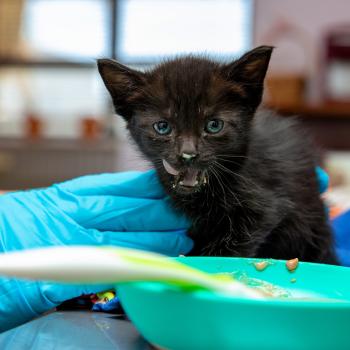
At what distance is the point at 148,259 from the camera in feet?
2.21

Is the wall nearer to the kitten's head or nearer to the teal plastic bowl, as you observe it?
the kitten's head

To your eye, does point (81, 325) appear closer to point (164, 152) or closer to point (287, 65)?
point (164, 152)

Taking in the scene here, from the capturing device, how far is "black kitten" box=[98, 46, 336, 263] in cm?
124

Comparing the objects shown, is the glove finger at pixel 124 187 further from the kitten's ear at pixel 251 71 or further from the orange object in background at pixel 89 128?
the orange object in background at pixel 89 128

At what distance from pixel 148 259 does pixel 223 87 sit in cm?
70

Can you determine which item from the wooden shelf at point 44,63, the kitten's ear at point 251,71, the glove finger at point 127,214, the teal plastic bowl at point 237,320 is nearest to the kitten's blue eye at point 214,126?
the kitten's ear at point 251,71

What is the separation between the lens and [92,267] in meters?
0.63

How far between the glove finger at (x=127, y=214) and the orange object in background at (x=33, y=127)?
4.68m

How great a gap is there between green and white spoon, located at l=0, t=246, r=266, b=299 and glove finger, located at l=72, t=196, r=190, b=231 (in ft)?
2.25

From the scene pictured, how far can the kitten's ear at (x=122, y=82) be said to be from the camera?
4.32 ft

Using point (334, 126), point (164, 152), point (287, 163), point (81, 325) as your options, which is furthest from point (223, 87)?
point (334, 126)

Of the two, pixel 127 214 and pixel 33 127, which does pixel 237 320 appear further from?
pixel 33 127

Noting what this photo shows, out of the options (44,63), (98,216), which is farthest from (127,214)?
(44,63)

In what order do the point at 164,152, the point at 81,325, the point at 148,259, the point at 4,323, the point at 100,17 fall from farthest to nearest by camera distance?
the point at 100,17, the point at 164,152, the point at 4,323, the point at 81,325, the point at 148,259
